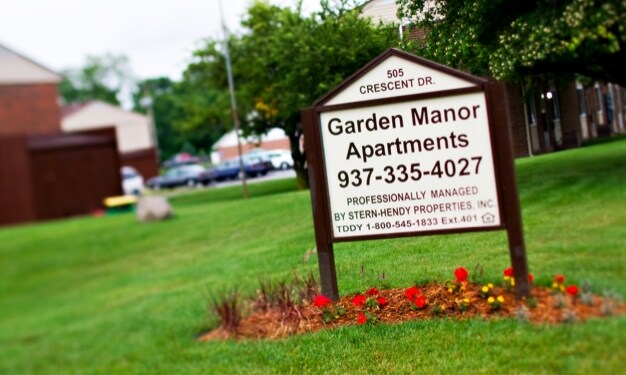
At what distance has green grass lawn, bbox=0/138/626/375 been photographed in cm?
355

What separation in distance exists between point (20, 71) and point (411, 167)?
15.5 metres

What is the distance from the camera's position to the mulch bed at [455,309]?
3430 mm

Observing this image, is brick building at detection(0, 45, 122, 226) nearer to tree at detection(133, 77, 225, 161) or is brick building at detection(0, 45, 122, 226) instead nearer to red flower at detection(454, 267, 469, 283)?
tree at detection(133, 77, 225, 161)

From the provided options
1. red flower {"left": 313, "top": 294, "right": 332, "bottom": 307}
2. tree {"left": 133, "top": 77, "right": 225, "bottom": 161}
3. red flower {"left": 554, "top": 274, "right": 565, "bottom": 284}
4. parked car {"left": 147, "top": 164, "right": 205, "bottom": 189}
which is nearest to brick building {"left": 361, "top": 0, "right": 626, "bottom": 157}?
red flower {"left": 554, "top": 274, "right": 565, "bottom": 284}

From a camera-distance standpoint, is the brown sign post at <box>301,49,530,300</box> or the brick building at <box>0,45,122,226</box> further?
the brick building at <box>0,45,122,226</box>

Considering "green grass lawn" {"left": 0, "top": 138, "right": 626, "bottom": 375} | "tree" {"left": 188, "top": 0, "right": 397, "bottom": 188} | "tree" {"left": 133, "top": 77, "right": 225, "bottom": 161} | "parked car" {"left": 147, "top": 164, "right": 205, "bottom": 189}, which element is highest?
"tree" {"left": 133, "top": 77, "right": 225, "bottom": 161}

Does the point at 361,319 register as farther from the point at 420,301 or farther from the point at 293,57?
the point at 293,57

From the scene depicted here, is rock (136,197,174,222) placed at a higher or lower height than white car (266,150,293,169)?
lower

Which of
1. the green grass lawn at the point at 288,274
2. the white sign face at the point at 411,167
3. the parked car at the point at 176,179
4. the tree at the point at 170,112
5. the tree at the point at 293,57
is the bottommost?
the green grass lawn at the point at 288,274

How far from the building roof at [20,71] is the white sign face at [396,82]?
14.4 m

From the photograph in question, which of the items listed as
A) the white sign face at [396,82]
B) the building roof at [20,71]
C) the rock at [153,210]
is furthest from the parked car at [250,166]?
the building roof at [20,71]

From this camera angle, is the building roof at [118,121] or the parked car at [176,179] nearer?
the parked car at [176,179]

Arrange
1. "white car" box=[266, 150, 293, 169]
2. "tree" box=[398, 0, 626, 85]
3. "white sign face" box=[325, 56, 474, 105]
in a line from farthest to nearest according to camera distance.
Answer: "white car" box=[266, 150, 293, 169] < "white sign face" box=[325, 56, 474, 105] < "tree" box=[398, 0, 626, 85]

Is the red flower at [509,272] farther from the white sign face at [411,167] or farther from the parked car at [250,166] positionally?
the parked car at [250,166]
